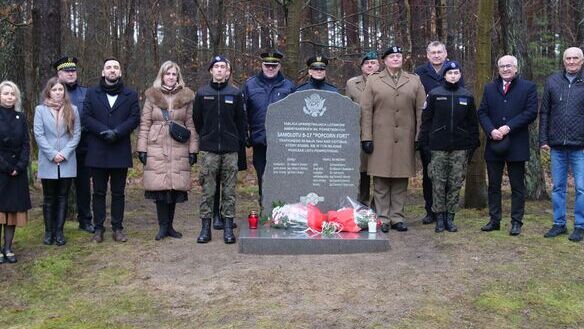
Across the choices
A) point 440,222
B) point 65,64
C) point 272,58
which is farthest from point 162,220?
point 440,222

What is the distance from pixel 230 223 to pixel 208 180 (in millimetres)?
572

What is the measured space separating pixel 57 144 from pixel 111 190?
820 mm

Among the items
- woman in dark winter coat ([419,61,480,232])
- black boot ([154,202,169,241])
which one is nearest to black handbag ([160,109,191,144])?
black boot ([154,202,169,241])

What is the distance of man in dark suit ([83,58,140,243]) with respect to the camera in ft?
24.2

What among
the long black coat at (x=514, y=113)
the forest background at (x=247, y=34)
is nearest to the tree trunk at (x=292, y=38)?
the forest background at (x=247, y=34)

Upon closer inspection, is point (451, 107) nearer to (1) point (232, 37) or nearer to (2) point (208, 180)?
(2) point (208, 180)

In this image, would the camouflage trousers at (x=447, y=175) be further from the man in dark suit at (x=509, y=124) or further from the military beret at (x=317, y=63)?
the military beret at (x=317, y=63)

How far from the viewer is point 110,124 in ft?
24.4

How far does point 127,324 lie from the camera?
508 cm

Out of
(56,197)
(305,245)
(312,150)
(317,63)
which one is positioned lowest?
(305,245)

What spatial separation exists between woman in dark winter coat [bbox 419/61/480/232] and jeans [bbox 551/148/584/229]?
94 centimetres

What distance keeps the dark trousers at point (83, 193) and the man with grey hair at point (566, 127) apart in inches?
221

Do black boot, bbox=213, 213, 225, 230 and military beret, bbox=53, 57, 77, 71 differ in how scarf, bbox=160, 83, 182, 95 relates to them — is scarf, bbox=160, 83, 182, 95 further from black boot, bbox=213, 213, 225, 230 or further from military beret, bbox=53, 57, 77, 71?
black boot, bbox=213, 213, 225, 230

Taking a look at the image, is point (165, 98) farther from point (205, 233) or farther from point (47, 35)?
point (47, 35)
